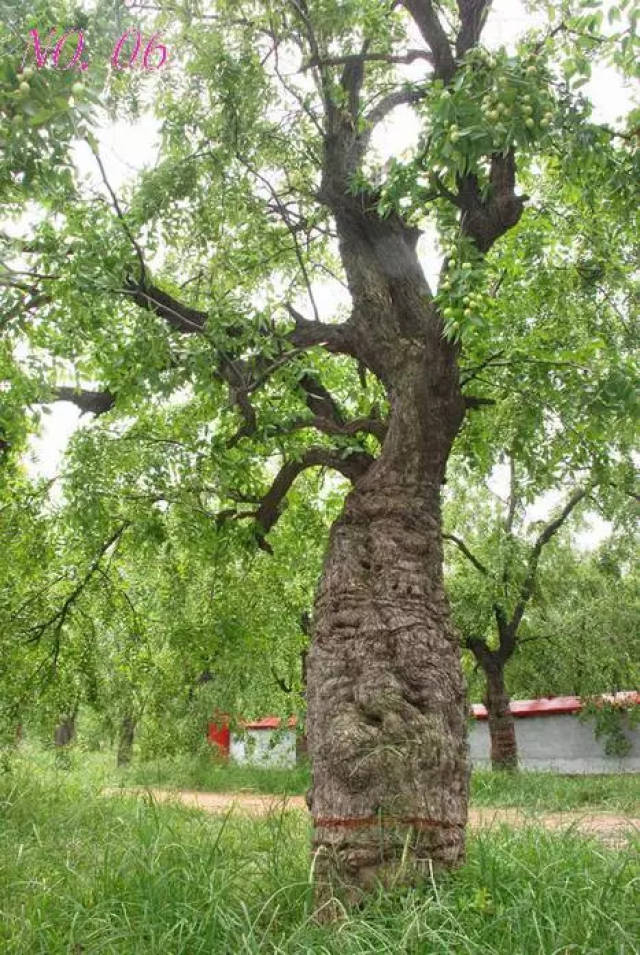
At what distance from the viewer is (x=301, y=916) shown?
13.7ft

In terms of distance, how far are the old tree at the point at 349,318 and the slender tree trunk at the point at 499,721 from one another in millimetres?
10058

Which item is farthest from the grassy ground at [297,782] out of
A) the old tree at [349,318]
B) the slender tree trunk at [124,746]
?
the old tree at [349,318]

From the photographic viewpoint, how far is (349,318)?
22.7ft

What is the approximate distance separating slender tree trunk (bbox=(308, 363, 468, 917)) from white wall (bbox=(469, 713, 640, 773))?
14300 millimetres

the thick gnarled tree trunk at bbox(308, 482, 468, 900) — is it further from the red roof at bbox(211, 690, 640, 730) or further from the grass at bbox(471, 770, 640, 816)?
the red roof at bbox(211, 690, 640, 730)

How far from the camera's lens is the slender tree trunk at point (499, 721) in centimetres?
1656

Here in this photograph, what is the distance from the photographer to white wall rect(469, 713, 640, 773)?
58.8 feet

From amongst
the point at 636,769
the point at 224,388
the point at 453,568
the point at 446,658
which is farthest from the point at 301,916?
the point at 636,769

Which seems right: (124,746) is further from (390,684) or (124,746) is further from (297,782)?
(390,684)

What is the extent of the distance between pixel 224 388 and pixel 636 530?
34.3 feet

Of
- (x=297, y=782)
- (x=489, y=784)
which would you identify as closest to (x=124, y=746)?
(x=297, y=782)

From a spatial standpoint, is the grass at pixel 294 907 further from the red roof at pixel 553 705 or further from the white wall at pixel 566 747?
the white wall at pixel 566 747

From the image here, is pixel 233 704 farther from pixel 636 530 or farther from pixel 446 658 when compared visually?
pixel 446 658

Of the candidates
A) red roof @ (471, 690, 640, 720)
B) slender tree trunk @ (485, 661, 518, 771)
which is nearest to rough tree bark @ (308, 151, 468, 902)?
slender tree trunk @ (485, 661, 518, 771)
